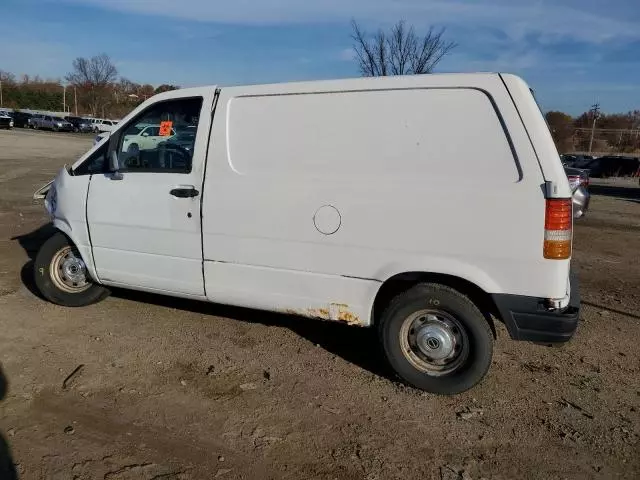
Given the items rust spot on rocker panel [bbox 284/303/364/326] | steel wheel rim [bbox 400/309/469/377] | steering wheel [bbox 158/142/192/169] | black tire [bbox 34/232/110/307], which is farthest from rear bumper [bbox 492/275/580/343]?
black tire [bbox 34/232/110/307]

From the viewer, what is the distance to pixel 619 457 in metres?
3.05

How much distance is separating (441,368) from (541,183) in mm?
1420

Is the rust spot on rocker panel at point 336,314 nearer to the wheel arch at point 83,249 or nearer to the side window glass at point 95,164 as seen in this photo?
the wheel arch at point 83,249

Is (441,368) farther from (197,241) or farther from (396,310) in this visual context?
(197,241)

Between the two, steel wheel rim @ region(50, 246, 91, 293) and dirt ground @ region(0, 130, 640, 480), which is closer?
dirt ground @ region(0, 130, 640, 480)

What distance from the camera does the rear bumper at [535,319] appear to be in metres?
3.41

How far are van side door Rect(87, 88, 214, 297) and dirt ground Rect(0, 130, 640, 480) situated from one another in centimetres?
55

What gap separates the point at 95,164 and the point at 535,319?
12.4ft

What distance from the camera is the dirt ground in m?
2.98

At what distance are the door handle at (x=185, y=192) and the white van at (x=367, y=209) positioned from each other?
1.3 inches

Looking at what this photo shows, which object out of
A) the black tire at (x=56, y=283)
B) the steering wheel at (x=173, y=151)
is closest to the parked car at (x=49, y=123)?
the black tire at (x=56, y=283)

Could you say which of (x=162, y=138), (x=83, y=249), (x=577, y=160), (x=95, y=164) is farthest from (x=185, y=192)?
(x=577, y=160)

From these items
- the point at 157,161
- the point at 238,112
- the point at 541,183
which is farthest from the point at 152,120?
the point at 541,183

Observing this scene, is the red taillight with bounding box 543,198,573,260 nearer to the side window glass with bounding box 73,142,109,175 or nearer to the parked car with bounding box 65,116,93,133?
the side window glass with bounding box 73,142,109,175
